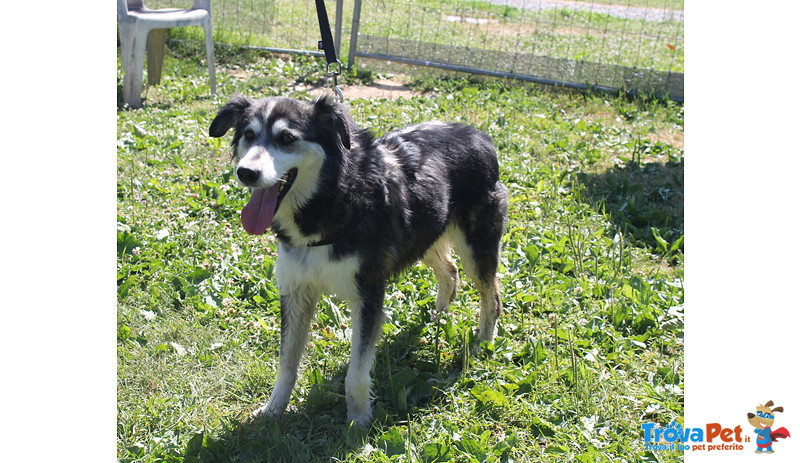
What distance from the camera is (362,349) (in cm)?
288

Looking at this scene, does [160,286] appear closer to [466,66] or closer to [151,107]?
[151,107]

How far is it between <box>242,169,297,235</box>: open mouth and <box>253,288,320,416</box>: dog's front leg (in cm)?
46

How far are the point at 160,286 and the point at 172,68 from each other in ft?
17.8

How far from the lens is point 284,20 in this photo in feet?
33.8

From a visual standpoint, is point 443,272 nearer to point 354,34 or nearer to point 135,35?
point 135,35

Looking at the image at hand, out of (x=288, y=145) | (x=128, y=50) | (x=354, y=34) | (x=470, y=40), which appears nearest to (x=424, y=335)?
(x=288, y=145)

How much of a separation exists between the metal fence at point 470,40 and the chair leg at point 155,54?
145 centimetres

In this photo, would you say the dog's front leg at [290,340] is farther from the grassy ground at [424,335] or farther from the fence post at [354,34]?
the fence post at [354,34]

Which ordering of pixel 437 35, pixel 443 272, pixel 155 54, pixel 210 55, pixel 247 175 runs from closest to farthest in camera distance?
pixel 247 175 < pixel 443 272 < pixel 210 55 < pixel 155 54 < pixel 437 35

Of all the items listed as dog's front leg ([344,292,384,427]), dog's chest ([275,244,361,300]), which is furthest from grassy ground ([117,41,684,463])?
dog's chest ([275,244,361,300])

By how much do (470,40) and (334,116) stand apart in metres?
8.52

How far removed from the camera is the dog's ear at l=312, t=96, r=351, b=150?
9.00 feet
